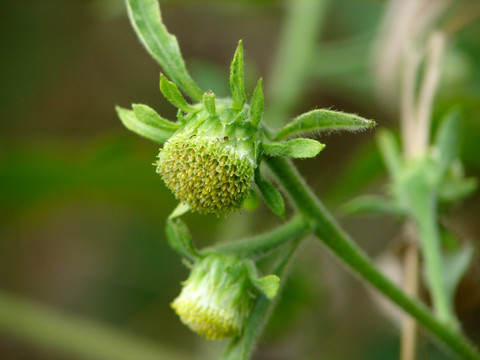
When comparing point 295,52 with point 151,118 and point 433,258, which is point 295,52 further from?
point 151,118

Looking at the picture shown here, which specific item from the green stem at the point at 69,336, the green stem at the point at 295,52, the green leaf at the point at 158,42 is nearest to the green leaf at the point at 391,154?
the green leaf at the point at 158,42

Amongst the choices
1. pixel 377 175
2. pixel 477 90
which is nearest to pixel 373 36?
pixel 477 90

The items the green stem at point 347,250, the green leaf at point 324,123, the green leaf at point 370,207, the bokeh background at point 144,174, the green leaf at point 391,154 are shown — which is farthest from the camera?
the bokeh background at point 144,174

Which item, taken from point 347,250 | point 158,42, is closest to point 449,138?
point 347,250

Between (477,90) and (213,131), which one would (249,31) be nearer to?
(477,90)

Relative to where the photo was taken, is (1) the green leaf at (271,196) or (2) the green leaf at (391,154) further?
(2) the green leaf at (391,154)

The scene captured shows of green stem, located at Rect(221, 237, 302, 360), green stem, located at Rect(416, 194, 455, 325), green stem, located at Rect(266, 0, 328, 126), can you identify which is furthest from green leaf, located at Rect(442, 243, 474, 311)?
green stem, located at Rect(266, 0, 328, 126)

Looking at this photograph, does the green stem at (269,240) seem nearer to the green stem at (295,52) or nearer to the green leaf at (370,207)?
the green leaf at (370,207)

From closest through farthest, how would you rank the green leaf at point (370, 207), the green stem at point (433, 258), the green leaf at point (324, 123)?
the green leaf at point (324, 123)
the green stem at point (433, 258)
the green leaf at point (370, 207)
